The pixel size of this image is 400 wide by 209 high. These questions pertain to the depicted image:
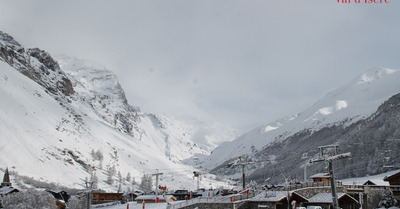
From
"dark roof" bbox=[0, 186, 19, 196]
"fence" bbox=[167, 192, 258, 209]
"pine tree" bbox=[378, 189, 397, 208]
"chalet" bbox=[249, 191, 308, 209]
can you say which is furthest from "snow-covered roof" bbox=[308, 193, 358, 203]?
"dark roof" bbox=[0, 186, 19, 196]

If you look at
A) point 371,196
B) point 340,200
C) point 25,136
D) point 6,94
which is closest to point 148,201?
point 340,200

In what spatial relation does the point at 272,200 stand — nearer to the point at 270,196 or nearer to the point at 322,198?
the point at 270,196

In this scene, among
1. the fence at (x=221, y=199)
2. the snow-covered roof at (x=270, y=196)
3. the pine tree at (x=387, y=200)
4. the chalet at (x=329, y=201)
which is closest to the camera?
the snow-covered roof at (x=270, y=196)

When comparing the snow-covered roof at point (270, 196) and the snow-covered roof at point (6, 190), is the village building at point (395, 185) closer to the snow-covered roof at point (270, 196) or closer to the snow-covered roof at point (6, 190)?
the snow-covered roof at point (270, 196)

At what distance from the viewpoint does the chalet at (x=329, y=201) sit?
184 feet

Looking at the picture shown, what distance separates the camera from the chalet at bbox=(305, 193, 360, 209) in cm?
5619

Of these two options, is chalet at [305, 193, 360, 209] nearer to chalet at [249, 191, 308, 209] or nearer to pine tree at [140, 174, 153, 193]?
chalet at [249, 191, 308, 209]

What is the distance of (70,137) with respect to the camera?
19562cm

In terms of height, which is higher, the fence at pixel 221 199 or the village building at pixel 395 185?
the village building at pixel 395 185

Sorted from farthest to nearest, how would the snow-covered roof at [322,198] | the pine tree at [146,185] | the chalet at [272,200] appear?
the pine tree at [146,185]
the snow-covered roof at [322,198]
the chalet at [272,200]

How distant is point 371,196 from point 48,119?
175m

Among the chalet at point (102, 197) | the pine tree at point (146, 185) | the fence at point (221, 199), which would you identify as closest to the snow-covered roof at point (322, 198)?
the fence at point (221, 199)

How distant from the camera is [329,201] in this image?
55.8 m

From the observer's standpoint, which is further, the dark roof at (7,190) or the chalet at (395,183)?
the dark roof at (7,190)
